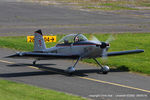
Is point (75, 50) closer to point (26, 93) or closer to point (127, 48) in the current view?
point (26, 93)

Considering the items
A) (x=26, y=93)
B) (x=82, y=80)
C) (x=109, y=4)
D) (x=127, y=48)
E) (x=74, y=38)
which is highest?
(x=74, y=38)

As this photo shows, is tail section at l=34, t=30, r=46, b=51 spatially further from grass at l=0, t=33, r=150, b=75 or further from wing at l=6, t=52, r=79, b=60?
grass at l=0, t=33, r=150, b=75

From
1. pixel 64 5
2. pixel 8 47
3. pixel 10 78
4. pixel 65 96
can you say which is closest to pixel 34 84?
pixel 10 78

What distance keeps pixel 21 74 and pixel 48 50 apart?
258 centimetres

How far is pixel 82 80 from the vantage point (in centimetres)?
2008

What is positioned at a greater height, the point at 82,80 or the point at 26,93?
the point at 26,93

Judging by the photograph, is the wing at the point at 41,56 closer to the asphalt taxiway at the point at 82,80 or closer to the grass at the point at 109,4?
the asphalt taxiway at the point at 82,80

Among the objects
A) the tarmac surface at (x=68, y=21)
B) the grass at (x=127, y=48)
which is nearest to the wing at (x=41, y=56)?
the grass at (x=127, y=48)

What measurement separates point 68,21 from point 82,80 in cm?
3680

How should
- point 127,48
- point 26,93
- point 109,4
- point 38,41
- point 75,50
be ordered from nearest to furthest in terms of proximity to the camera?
point 26,93, point 75,50, point 38,41, point 127,48, point 109,4

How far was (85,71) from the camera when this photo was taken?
22.6 m

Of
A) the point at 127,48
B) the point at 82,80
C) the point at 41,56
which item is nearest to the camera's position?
the point at 82,80

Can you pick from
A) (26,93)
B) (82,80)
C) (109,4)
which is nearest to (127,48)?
(82,80)

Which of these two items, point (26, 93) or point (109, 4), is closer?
point (26, 93)
